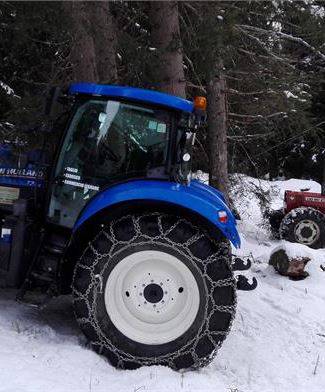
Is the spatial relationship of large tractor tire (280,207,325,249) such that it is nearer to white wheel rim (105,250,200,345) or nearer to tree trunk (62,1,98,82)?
tree trunk (62,1,98,82)

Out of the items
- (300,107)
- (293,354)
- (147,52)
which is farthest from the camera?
(300,107)

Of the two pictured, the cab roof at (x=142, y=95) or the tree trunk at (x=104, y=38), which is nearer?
the cab roof at (x=142, y=95)

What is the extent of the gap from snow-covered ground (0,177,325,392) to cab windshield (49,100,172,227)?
952mm

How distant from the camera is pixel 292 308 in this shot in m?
6.19

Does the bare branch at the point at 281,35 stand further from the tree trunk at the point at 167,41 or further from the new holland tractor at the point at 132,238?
the new holland tractor at the point at 132,238

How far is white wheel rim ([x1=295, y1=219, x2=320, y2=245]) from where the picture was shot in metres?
11.3

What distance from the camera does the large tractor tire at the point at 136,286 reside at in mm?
4238

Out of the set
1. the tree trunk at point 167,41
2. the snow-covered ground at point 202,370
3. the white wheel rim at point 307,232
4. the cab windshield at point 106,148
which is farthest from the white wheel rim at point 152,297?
the white wheel rim at point 307,232

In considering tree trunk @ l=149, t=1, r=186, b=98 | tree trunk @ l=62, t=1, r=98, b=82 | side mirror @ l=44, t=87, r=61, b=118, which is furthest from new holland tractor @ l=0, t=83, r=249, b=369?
tree trunk @ l=149, t=1, r=186, b=98

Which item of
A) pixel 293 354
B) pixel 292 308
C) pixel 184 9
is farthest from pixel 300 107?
pixel 293 354

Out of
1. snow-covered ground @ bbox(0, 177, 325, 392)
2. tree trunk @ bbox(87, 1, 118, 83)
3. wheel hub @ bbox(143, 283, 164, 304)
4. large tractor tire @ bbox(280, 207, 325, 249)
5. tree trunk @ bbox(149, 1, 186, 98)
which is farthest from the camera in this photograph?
large tractor tire @ bbox(280, 207, 325, 249)

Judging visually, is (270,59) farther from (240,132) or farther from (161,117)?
(161,117)

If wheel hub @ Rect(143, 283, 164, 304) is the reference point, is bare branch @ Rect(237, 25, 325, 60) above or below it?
above

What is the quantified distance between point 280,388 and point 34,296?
2224mm
